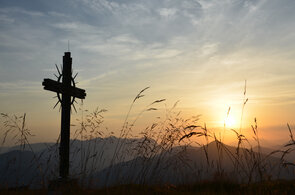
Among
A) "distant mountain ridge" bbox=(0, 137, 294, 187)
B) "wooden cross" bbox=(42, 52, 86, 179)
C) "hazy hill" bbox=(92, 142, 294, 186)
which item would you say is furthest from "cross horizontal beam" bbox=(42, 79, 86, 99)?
"hazy hill" bbox=(92, 142, 294, 186)

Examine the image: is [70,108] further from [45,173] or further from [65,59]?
[45,173]

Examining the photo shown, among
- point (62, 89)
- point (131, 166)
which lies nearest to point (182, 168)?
point (131, 166)

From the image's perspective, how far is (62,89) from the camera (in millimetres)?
6391

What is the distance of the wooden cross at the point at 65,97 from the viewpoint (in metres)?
6.01

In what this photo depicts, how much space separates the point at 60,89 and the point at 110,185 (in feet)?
8.36

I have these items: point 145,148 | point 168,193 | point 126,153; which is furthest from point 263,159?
point 126,153

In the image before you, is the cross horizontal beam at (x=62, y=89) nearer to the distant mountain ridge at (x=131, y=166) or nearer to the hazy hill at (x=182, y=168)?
the distant mountain ridge at (x=131, y=166)

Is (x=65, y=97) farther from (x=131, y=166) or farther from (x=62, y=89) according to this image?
(x=131, y=166)

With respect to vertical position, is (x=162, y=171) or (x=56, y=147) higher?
(x=56, y=147)

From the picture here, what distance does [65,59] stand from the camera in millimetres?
6543

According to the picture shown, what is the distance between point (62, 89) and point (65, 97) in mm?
223

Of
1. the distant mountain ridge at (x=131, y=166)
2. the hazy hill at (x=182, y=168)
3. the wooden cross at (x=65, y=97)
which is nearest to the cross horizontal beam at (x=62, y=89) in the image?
the wooden cross at (x=65, y=97)

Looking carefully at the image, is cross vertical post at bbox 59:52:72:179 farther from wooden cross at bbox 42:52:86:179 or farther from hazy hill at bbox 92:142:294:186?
hazy hill at bbox 92:142:294:186

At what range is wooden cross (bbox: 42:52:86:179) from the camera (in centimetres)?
601
